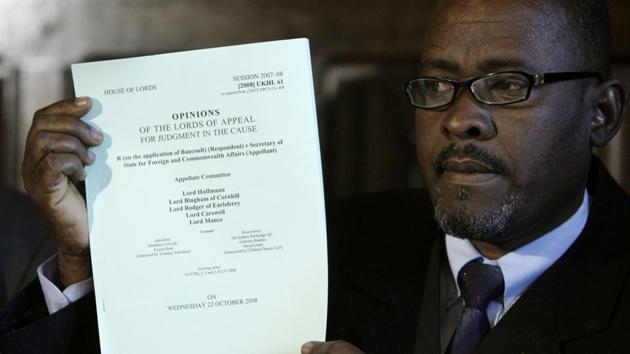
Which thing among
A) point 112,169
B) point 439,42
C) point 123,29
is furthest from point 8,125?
point 439,42

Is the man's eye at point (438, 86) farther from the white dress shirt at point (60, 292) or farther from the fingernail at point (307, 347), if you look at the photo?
the white dress shirt at point (60, 292)

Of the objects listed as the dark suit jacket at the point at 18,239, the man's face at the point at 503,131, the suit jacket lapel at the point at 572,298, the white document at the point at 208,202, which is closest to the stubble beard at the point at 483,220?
the man's face at the point at 503,131

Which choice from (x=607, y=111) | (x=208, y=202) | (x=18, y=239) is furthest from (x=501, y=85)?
(x=18, y=239)

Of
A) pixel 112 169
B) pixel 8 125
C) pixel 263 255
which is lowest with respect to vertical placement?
pixel 263 255

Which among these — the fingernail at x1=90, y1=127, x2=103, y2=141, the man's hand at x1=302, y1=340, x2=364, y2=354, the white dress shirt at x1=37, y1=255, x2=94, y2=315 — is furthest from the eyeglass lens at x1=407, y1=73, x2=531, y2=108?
the white dress shirt at x1=37, y1=255, x2=94, y2=315

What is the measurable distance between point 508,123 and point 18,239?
0.99 metres

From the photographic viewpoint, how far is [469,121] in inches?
49.7

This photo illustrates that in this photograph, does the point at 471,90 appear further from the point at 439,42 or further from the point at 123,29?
the point at 123,29

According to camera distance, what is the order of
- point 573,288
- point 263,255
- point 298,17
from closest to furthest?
point 263,255
point 573,288
point 298,17

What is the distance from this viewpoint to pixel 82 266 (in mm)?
1387

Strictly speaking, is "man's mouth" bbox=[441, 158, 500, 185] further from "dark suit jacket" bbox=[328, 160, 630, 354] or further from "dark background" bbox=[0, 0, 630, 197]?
"dark background" bbox=[0, 0, 630, 197]

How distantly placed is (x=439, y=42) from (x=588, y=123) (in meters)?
0.25

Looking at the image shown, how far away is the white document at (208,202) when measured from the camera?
1.19 m

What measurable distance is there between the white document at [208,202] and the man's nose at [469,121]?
8.6 inches
